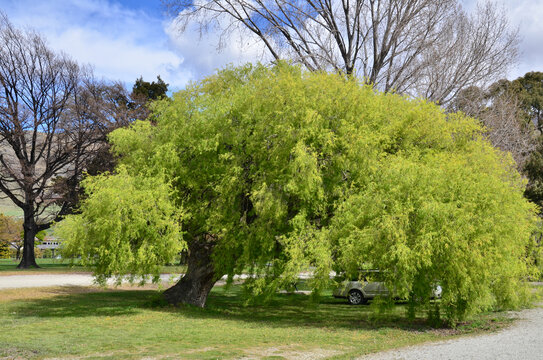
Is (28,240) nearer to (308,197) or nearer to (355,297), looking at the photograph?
(355,297)

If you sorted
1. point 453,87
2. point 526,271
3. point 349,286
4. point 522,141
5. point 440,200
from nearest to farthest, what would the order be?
point 440,200
point 526,271
point 349,286
point 453,87
point 522,141

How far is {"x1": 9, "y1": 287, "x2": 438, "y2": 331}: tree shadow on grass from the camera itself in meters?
13.8

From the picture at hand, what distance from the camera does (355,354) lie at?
8.88 metres

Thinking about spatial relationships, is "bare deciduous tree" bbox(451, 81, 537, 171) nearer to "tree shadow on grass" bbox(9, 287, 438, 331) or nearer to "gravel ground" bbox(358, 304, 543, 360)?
"tree shadow on grass" bbox(9, 287, 438, 331)

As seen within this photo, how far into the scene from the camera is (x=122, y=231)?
13.6 meters

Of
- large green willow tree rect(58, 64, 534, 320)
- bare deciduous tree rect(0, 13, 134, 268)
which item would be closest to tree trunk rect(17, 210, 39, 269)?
bare deciduous tree rect(0, 13, 134, 268)

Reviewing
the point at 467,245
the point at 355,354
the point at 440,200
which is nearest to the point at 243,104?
the point at 440,200

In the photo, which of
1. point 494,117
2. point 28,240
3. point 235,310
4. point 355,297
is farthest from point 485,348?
point 28,240

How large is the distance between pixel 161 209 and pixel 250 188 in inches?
116

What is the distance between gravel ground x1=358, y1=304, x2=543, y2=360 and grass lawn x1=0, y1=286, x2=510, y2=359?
0.62 meters

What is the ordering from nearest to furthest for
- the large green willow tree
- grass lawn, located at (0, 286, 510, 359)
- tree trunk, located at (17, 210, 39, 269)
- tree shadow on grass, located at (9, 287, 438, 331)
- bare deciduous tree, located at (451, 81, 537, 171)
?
grass lawn, located at (0, 286, 510, 359) → the large green willow tree → tree shadow on grass, located at (9, 287, 438, 331) → bare deciduous tree, located at (451, 81, 537, 171) → tree trunk, located at (17, 210, 39, 269)

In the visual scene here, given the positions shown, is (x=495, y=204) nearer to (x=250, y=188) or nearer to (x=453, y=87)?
(x=250, y=188)

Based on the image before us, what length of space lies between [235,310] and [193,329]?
18.7 ft

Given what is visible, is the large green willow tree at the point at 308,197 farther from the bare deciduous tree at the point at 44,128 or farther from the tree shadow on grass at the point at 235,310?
the bare deciduous tree at the point at 44,128
